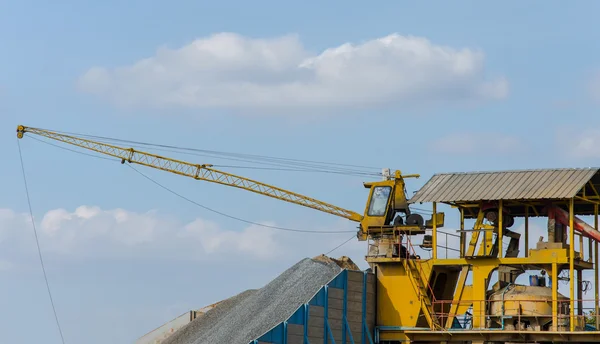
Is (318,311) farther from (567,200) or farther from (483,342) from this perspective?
(567,200)

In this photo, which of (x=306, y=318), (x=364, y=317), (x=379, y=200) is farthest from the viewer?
(x=379, y=200)

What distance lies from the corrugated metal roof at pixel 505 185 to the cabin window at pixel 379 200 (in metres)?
5.04

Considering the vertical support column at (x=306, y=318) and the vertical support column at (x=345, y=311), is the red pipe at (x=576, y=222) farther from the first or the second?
the vertical support column at (x=306, y=318)

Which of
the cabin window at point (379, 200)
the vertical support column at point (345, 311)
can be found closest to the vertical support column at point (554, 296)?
the vertical support column at point (345, 311)

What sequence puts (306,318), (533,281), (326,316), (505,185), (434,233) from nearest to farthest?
(306,318)
(326,316)
(533,281)
(505,185)
(434,233)

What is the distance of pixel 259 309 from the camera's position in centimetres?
4612

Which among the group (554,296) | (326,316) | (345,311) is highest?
(554,296)

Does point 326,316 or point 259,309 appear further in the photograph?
point 259,309

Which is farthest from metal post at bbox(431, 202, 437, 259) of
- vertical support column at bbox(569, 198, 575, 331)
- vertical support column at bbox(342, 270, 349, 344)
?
vertical support column at bbox(569, 198, 575, 331)

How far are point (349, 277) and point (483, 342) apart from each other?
5.99m

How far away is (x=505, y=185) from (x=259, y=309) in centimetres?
1114

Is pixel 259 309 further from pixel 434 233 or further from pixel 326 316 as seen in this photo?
pixel 434 233

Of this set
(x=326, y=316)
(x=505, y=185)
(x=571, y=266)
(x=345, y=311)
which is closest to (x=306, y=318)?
(x=326, y=316)

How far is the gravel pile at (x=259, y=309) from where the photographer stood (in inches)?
1726
